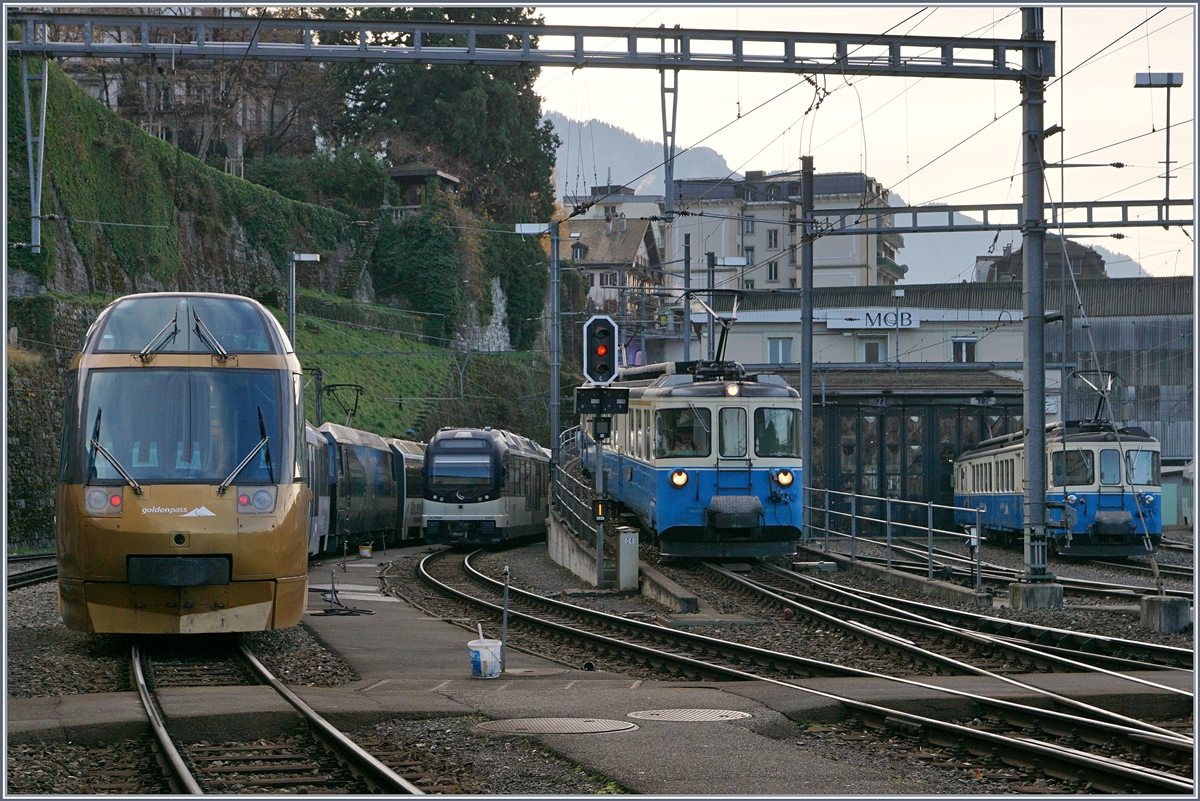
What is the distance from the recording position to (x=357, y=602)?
20.4m

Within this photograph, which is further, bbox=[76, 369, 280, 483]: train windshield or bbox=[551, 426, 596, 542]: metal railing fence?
bbox=[551, 426, 596, 542]: metal railing fence

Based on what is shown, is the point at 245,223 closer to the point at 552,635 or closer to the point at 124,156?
the point at 124,156

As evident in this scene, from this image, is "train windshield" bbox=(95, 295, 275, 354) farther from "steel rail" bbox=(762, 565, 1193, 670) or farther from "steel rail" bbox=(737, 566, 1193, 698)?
"steel rail" bbox=(762, 565, 1193, 670)

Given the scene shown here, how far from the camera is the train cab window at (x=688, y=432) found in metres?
22.5

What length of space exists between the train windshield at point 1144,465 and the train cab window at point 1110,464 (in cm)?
28

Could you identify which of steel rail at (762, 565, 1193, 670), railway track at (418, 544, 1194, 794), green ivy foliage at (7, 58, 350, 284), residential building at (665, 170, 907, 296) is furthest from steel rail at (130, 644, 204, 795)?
residential building at (665, 170, 907, 296)

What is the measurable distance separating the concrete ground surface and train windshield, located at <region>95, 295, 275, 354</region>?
332cm

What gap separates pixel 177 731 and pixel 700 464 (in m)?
14.0

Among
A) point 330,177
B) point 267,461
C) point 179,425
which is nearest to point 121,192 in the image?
point 330,177

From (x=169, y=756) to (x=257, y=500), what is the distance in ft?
15.2

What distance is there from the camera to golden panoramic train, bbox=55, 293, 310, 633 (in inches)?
484

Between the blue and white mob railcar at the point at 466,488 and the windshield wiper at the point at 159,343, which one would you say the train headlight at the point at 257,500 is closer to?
the windshield wiper at the point at 159,343

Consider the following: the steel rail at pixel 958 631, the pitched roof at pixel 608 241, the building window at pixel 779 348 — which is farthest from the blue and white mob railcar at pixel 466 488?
the pitched roof at pixel 608 241

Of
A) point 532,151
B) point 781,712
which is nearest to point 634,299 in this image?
point 532,151
